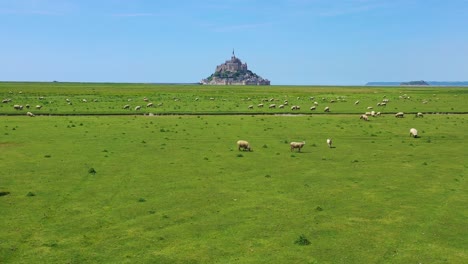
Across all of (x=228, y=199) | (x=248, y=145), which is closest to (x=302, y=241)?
(x=228, y=199)

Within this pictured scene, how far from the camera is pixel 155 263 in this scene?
52.2 ft

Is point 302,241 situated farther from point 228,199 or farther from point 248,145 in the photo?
point 248,145

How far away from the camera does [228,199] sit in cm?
2406

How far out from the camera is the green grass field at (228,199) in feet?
56.2

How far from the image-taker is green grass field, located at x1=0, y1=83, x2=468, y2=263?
1714 centimetres

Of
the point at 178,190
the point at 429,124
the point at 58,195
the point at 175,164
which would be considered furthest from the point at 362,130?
the point at 58,195

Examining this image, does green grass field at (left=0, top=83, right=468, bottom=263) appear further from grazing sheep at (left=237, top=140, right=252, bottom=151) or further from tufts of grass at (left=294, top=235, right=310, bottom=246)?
grazing sheep at (left=237, top=140, right=252, bottom=151)

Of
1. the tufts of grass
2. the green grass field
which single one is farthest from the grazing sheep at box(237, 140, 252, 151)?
the tufts of grass

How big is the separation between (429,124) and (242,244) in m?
52.4

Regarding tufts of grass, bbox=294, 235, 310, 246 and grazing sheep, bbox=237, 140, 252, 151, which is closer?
tufts of grass, bbox=294, 235, 310, 246

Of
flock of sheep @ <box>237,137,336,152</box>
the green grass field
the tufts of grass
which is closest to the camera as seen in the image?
the green grass field

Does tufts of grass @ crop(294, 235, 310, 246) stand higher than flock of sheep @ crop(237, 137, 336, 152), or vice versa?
flock of sheep @ crop(237, 137, 336, 152)

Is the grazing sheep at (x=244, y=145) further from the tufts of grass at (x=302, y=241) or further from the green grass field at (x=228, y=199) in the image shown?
the tufts of grass at (x=302, y=241)

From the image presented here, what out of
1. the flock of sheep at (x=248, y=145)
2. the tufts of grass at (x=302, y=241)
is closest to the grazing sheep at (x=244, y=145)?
the flock of sheep at (x=248, y=145)
